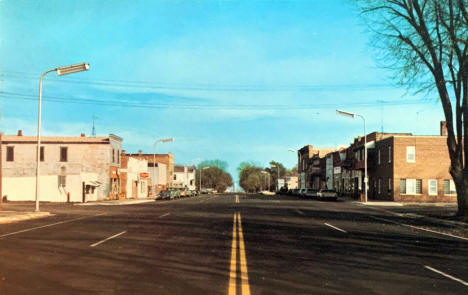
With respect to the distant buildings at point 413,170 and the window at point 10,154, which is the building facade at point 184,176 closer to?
the window at point 10,154

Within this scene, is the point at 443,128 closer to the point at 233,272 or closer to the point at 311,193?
the point at 311,193

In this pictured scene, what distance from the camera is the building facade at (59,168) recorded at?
52.6m

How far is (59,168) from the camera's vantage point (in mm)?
55625

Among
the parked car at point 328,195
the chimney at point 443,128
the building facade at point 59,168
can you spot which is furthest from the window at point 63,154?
the chimney at point 443,128

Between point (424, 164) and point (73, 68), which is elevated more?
point (73, 68)

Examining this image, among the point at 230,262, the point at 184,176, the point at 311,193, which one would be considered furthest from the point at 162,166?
the point at 230,262

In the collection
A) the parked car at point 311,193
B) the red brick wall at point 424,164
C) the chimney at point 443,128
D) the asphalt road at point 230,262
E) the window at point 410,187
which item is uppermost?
the chimney at point 443,128

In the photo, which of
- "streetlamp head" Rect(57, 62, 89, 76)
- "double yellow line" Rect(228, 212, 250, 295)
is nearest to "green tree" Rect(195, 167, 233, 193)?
"streetlamp head" Rect(57, 62, 89, 76)

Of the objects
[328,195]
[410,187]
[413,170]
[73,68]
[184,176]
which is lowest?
[328,195]

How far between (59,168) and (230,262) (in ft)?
162

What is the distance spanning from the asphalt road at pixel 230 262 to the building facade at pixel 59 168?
3686 centimetres

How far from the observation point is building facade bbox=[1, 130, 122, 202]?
52625 millimetres

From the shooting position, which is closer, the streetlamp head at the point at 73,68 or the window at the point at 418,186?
the streetlamp head at the point at 73,68

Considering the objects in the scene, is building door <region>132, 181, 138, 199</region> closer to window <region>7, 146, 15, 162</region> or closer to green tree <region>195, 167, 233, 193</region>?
window <region>7, 146, 15, 162</region>
